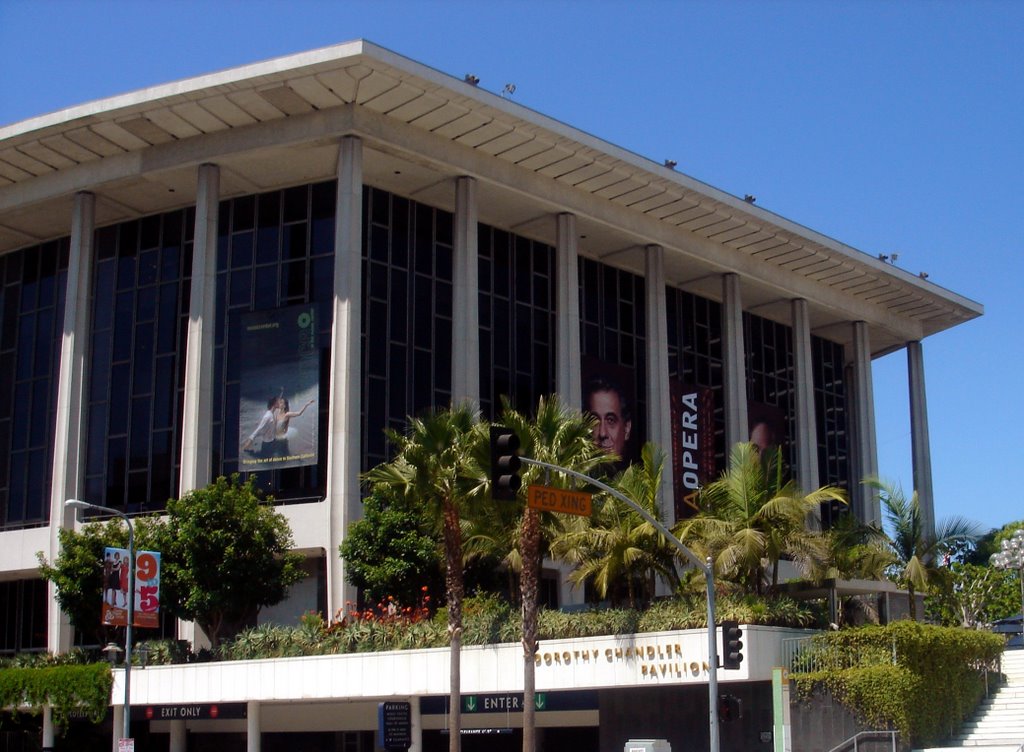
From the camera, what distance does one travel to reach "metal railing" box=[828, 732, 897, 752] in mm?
32531

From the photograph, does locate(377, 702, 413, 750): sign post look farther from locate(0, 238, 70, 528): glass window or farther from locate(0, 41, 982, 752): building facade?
locate(0, 238, 70, 528): glass window

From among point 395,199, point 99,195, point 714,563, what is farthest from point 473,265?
point 714,563

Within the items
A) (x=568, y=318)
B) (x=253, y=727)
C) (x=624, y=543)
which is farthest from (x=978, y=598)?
(x=253, y=727)

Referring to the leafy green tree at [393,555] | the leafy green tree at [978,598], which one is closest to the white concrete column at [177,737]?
the leafy green tree at [393,555]

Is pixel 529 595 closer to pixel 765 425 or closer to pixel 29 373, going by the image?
pixel 765 425

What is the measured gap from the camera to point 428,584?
142 feet

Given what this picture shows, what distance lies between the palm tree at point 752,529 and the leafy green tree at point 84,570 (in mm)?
19489

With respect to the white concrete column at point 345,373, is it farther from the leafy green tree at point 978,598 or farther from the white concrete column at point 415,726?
the leafy green tree at point 978,598

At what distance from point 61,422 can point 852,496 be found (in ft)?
127

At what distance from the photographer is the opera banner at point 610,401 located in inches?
2160

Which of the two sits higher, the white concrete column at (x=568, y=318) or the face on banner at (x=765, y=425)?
the white concrete column at (x=568, y=318)

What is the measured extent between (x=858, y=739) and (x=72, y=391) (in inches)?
1270

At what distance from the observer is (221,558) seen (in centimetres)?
4328

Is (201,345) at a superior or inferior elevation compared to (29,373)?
inferior
